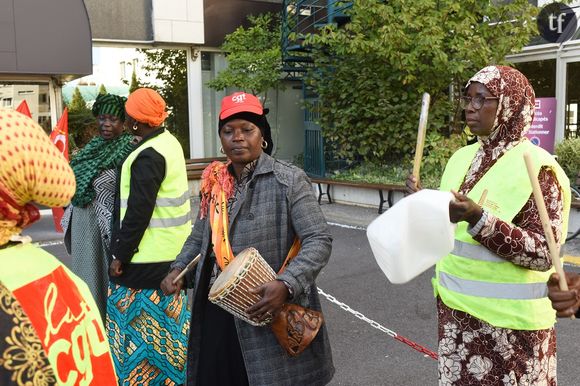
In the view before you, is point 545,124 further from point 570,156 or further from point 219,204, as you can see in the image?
point 219,204

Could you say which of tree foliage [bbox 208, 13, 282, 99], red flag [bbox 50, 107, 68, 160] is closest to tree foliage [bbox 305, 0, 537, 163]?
tree foliage [bbox 208, 13, 282, 99]

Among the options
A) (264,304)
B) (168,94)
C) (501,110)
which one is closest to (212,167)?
(264,304)

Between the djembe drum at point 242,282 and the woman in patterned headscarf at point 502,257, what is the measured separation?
711mm

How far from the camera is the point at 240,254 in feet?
8.31

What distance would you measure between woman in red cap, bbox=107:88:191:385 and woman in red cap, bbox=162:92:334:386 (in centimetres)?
79

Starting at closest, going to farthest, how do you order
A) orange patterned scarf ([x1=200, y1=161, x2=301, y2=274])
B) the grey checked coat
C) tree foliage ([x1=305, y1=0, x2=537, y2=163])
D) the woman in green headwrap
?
1. the grey checked coat
2. orange patterned scarf ([x1=200, y1=161, x2=301, y2=274])
3. the woman in green headwrap
4. tree foliage ([x1=305, y1=0, x2=537, y2=163])

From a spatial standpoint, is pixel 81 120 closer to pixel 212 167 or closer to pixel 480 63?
pixel 480 63

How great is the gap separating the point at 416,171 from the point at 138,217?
179cm

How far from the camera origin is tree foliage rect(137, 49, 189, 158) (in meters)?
15.7

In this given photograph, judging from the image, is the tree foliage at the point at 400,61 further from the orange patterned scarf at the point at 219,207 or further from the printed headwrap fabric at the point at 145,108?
the orange patterned scarf at the point at 219,207

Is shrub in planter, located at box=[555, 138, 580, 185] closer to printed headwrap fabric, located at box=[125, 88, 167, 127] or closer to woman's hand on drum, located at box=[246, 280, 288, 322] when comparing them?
printed headwrap fabric, located at box=[125, 88, 167, 127]

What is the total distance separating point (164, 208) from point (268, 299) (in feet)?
4.85

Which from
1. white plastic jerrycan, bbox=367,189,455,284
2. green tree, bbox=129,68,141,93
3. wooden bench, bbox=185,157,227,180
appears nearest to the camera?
white plastic jerrycan, bbox=367,189,455,284

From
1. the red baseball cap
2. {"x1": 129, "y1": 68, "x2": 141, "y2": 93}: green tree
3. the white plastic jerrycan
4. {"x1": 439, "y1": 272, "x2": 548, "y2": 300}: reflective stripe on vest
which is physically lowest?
{"x1": 439, "y1": 272, "x2": 548, "y2": 300}: reflective stripe on vest
